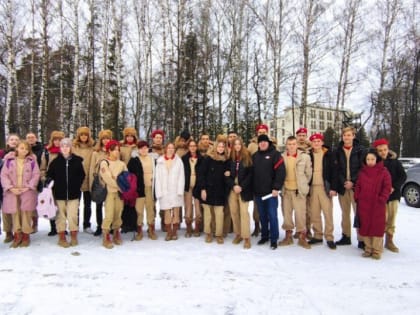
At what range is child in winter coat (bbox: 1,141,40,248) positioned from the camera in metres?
5.29

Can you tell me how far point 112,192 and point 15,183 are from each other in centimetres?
155

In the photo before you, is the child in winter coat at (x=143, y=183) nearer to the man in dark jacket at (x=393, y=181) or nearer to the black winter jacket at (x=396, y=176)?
the man in dark jacket at (x=393, y=181)

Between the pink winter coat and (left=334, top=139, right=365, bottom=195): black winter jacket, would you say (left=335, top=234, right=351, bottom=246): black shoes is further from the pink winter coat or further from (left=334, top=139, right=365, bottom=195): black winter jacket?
the pink winter coat

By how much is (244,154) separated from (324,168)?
136 cm

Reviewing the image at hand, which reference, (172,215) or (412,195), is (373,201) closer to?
(172,215)

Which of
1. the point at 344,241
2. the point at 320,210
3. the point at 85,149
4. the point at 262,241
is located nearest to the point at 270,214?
the point at 262,241

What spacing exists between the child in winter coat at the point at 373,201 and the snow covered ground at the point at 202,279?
11.7 inches

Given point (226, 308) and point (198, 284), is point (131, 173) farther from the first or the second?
point (226, 308)

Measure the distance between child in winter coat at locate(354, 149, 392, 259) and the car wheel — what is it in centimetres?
564

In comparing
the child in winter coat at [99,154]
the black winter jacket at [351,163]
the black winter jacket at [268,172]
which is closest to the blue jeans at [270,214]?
the black winter jacket at [268,172]

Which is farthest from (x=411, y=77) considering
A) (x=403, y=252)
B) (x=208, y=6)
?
(x=403, y=252)

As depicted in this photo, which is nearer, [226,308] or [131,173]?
[226,308]

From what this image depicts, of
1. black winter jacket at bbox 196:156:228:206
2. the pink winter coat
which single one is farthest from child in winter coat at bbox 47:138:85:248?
black winter jacket at bbox 196:156:228:206

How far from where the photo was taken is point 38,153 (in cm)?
605
